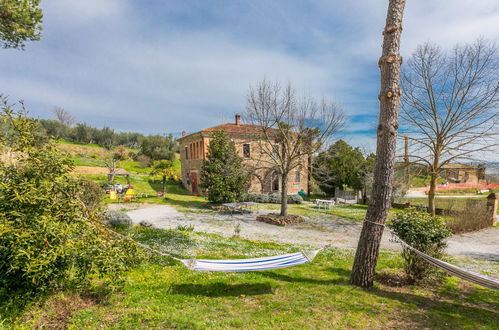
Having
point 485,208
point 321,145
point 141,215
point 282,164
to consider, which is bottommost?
point 141,215

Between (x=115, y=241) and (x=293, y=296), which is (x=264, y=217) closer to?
(x=293, y=296)

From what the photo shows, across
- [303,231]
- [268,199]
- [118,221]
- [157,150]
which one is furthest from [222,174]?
[157,150]

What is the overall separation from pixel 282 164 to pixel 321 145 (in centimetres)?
259

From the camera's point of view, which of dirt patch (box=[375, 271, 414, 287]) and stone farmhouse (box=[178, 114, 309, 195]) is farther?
stone farmhouse (box=[178, 114, 309, 195])

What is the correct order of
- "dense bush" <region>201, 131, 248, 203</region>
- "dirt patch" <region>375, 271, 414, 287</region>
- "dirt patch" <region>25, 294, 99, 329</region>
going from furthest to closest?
→ "dense bush" <region>201, 131, 248, 203</region> → "dirt patch" <region>375, 271, 414, 287</region> → "dirt patch" <region>25, 294, 99, 329</region>

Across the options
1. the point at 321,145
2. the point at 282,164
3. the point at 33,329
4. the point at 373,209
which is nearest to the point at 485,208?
the point at 321,145

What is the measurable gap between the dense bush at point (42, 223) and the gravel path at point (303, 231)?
7.00 m

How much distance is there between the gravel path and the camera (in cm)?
1109

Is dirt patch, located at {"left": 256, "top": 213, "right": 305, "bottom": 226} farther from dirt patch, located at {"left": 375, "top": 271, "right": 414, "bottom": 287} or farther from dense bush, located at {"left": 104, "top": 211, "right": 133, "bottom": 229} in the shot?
dirt patch, located at {"left": 375, "top": 271, "right": 414, "bottom": 287}

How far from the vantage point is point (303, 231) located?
14.0 metres

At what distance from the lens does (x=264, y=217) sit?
55.0 feet

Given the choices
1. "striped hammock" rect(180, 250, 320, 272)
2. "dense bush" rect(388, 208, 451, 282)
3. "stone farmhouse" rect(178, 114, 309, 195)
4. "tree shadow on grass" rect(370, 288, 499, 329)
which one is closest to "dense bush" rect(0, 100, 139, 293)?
"striped hammock" rect(180, 250, 320, 272)

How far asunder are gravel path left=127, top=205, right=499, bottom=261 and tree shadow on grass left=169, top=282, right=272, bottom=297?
13.0ft

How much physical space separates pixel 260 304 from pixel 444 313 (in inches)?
125
